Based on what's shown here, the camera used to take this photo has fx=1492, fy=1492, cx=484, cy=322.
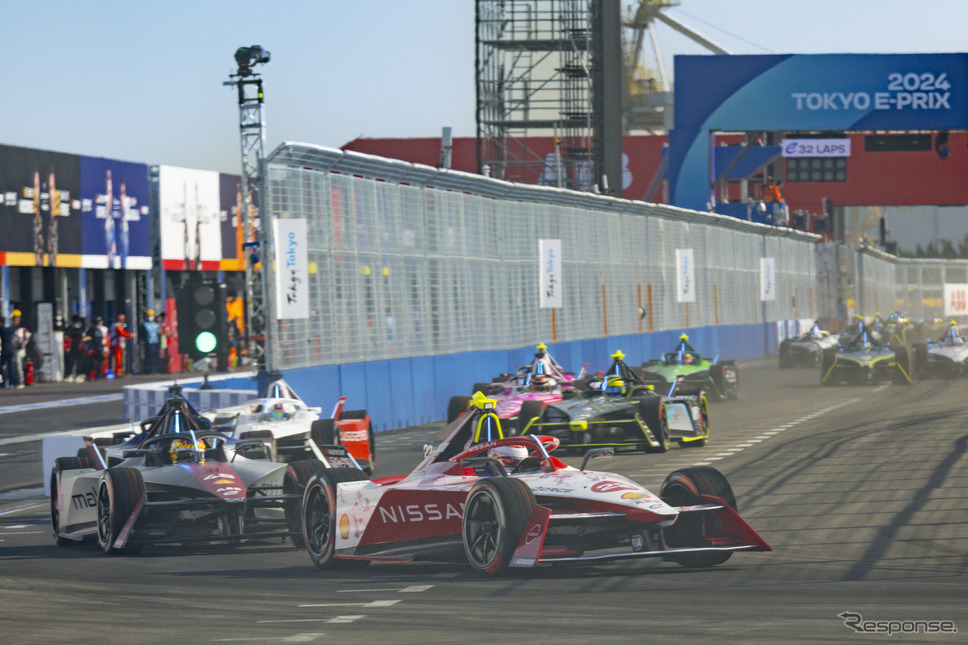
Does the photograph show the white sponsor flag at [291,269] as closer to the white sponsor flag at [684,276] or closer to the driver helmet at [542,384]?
the driver helmet at [542,384]

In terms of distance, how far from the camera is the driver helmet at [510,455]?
406 inches

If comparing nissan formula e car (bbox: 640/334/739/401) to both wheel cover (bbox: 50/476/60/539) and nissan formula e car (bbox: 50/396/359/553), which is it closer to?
nissan formula e car (bbox: 50/396/359/553)

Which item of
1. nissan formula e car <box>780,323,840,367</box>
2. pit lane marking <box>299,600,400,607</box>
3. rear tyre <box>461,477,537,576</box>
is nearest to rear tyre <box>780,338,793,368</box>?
nissan formula e car <box>780,323,840,367</box>

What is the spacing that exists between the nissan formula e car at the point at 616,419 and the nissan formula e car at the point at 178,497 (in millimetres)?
6456

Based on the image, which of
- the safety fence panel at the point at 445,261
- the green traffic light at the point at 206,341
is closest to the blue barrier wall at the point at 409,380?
the safety fence panel at the point at 445,261

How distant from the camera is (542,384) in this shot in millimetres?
20656

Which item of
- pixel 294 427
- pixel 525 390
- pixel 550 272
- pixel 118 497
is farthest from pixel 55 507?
pixel 550 272

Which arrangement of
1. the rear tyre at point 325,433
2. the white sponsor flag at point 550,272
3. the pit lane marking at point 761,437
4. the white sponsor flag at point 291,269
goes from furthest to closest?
the white sponsor flag at point 550,272 → the white sponsor flag at point 291,269 → the pit lane marking at point 761,437 → the rear tyre at point 325,433

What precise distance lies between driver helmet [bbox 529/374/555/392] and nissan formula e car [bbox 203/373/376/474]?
374 cm

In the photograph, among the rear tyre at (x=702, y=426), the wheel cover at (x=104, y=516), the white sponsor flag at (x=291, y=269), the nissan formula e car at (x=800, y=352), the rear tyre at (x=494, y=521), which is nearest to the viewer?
the rear tyre at (x=494, y=521)

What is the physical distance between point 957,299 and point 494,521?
99.1 meters

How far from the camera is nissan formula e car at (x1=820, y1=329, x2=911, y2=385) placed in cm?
3169

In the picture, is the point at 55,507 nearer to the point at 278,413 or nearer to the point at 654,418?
the point at 278,413

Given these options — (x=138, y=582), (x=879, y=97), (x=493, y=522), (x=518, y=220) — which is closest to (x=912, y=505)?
(x=493, y=522)
